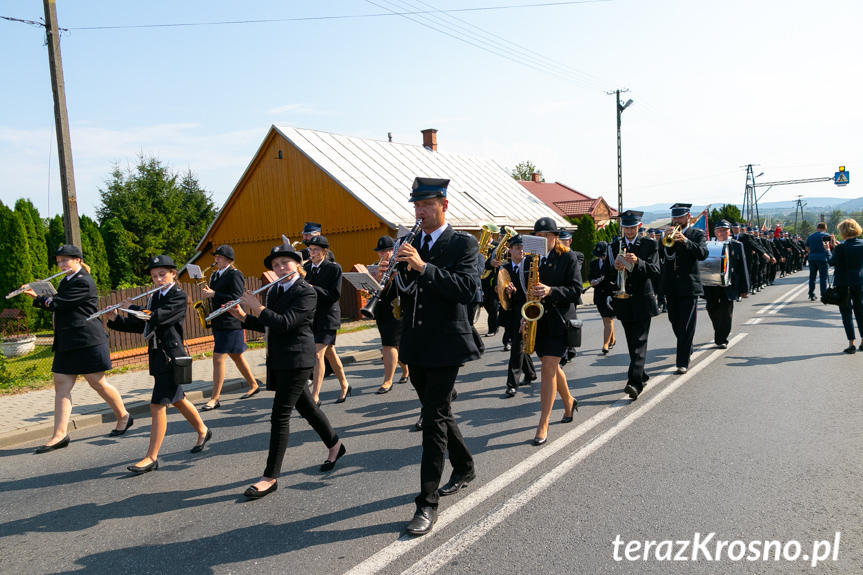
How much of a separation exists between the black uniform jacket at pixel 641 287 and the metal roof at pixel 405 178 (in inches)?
398

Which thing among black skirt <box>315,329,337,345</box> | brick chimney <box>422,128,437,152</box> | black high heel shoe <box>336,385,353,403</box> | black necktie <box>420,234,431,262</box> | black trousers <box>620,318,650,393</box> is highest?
brick chimney <box>422,128,437,152</box>

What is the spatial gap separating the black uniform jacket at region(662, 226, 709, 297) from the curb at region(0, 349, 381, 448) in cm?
619

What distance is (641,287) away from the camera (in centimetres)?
694

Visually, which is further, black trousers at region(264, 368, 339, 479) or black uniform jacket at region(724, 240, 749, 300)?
black uniform jacket at region(724, 240, 749, 300)

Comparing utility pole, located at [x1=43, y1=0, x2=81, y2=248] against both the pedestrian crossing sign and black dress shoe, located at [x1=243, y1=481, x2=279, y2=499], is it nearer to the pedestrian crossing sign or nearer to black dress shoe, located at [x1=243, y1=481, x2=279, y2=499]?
black dress shoe, located at [x1=243, y1=481, x2=279, y2=499]

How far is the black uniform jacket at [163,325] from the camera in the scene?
208 inches

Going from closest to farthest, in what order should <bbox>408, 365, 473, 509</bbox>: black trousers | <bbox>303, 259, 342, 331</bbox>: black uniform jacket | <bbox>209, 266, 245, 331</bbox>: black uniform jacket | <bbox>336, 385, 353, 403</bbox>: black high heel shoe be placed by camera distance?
<bbox>408, 365, 473, 509</bbox>: black trousers, <bbox>303, 259, 342, 331</bbox>: black uniform jacket, <bbox>209, 266, 245, 331</bbox>: black uniform jacket, <bbox>336, 385, 353, 403</bbox>: black high heel shoe

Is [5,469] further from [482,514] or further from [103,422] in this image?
[482,514]

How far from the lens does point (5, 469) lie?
5.59 meters

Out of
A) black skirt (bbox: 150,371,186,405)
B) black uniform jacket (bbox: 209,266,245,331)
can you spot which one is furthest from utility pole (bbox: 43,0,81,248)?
black skirt (bbox: 150,371,186,405)

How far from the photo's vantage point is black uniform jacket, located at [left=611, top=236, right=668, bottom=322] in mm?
6902

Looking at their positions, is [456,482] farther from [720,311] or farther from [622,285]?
[720,311]

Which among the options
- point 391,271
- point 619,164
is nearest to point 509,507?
point 391,271

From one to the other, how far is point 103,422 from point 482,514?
5313mm
